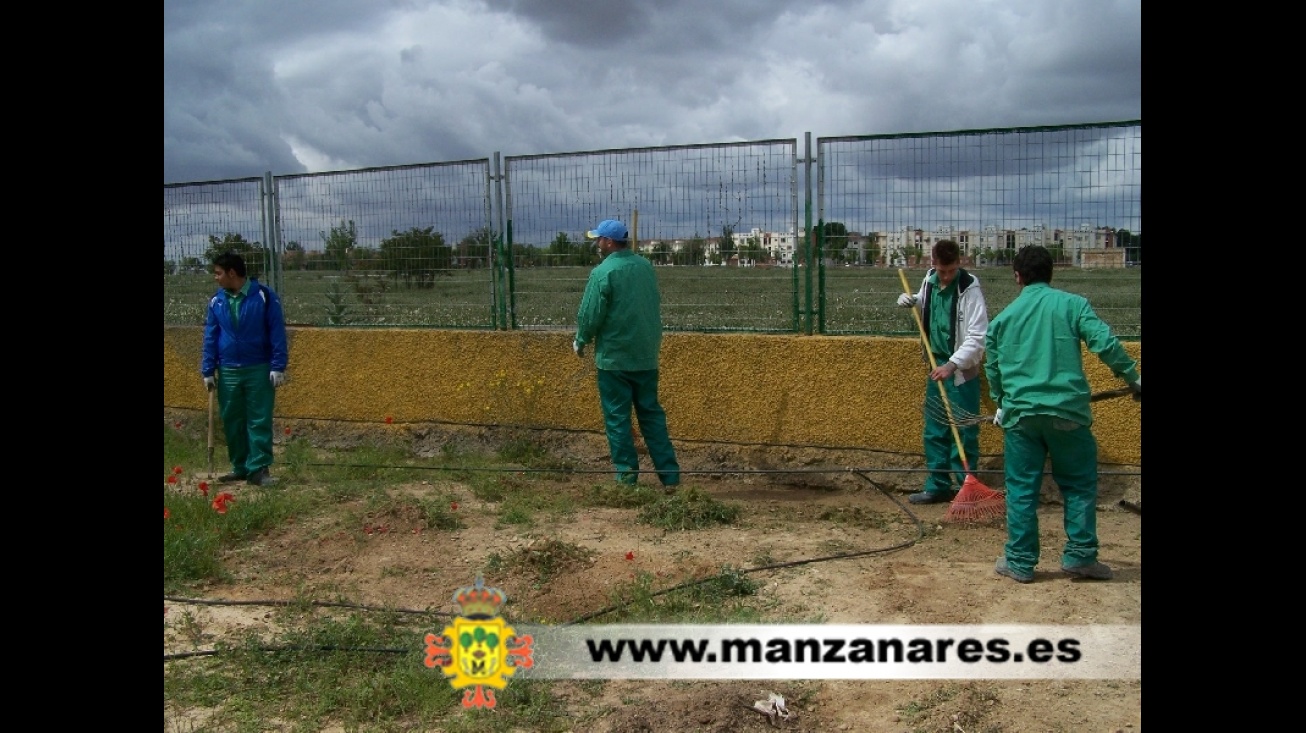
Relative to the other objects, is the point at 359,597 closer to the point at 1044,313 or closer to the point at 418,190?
the point at 1044,313

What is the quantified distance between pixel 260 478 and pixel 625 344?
10.2ft

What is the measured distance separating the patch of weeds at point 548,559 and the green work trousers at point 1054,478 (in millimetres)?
2269

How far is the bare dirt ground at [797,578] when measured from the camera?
12.7 ft

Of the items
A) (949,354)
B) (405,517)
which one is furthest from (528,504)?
(949,354)

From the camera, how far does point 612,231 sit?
7746 millimetres

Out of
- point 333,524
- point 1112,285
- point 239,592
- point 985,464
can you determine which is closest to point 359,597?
point 239,592

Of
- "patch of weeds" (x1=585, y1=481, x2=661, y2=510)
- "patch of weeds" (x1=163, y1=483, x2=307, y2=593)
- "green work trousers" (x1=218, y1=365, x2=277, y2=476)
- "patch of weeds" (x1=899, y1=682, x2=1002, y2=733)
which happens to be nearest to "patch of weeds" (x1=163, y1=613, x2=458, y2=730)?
"patch of weeds" (x1=163, y1=483, x2=307, y2=593)

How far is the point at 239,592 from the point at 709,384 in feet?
12.7

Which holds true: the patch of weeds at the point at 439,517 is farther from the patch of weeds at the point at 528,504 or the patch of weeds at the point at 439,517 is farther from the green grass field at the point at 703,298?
the green grass field at the point at 703,298

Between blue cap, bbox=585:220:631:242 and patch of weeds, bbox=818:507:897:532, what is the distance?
253 cm

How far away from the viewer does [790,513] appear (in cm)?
698

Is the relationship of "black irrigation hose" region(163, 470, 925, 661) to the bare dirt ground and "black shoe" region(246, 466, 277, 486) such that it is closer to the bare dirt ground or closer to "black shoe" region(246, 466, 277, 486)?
the bare dirt ground

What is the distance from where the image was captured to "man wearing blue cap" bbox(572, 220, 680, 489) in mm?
7551

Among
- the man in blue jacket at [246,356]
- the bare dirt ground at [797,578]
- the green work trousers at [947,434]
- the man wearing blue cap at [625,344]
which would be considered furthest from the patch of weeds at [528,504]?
the green work trousers at [947,434]
